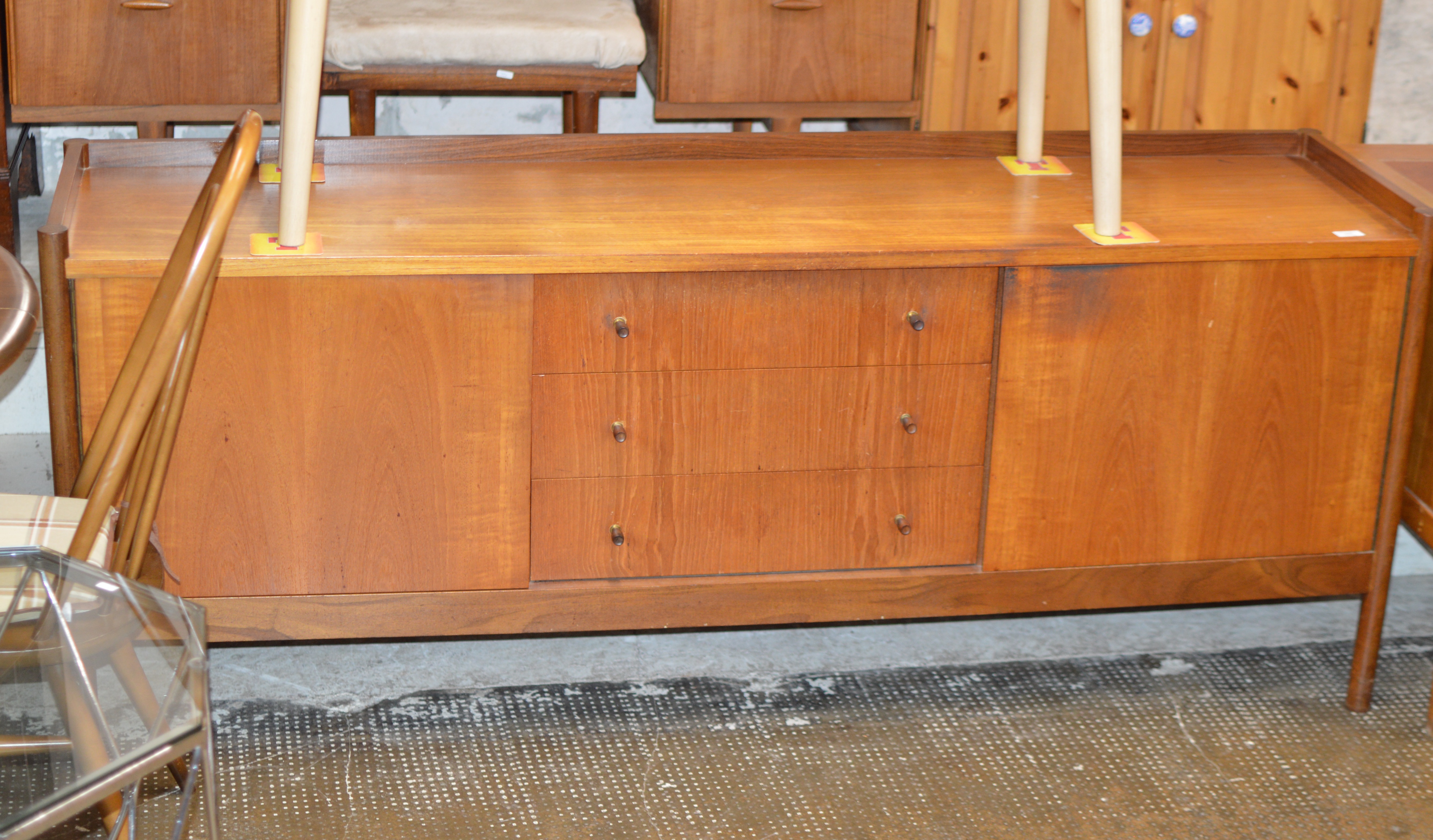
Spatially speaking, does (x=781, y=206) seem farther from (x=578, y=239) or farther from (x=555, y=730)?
(x=555, y=730)

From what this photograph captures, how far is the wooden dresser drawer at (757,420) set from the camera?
1.83 metres

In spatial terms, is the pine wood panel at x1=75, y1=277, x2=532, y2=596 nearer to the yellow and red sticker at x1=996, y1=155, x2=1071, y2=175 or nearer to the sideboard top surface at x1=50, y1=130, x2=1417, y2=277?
the sideboard top surface at x1=50, y1=130, x2=1417, y2=277

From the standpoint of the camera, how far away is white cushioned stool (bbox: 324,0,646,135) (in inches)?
93.4

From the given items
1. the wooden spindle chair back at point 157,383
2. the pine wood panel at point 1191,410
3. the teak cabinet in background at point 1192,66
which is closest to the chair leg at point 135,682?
the wooden spindle chair back at point 157,383

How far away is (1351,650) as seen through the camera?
231 cm

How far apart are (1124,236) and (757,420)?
527mm

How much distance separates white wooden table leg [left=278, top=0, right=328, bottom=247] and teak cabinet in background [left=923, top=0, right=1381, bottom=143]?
1194mm

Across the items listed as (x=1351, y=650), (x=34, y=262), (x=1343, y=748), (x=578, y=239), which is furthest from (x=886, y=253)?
(x=34, y=262)

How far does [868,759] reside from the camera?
1.98m

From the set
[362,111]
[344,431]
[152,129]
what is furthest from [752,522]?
[152,129]

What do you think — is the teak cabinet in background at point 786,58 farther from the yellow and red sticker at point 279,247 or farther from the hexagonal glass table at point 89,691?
the hexagonal glass table at point 89,691

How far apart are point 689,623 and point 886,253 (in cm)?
56

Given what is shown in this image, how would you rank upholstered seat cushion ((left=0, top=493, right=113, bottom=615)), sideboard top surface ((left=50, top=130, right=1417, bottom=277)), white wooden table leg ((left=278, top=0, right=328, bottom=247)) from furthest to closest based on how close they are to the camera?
1. sideboard top surface ((left=50, top=130, right=1417, bottom=277))
2. white wooden table leg ((left=278, top=0, right=328, bottom=247))
3. upholstered seat cushion ((left=0, top=493, right=113, bottom=615))

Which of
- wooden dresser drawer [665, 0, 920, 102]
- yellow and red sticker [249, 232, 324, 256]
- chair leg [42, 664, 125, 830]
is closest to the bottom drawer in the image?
yellow and red sticker [249, 232, 324, 256]
